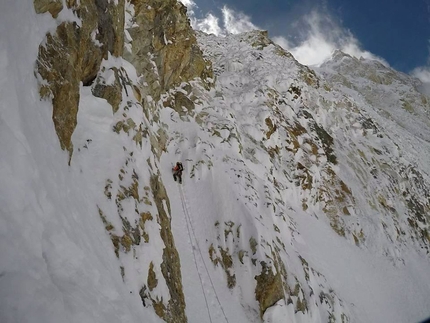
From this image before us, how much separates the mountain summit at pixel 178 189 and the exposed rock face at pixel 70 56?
0.20 ft

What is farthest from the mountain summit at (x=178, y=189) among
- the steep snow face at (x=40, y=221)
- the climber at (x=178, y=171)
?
the climber at (x=178, y=171)

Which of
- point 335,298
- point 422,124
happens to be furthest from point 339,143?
point 422,124

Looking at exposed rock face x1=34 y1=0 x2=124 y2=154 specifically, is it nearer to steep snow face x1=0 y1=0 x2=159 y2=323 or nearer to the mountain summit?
the mountain summit

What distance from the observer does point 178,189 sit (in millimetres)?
15070

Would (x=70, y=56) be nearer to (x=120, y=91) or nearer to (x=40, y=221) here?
(x=120, y=91)

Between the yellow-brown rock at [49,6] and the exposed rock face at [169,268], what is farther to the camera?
the exposed rock face at [169,268]

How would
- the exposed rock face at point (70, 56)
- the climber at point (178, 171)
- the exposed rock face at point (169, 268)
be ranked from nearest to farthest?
the exposed rock face at point (70, 56)
the exposed rock face at point (169, 268)
the climber at point (178, 171)

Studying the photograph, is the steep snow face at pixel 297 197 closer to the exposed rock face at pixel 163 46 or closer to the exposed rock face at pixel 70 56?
the exposed rock face at pixel 163 46

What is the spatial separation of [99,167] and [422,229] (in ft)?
100

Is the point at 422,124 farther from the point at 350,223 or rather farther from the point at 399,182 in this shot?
the point at 350,223

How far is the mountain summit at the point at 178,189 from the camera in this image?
5.11m

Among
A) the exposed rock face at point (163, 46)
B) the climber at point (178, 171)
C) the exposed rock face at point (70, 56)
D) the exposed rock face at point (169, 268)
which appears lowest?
the exposed rock face at point (169, 268)

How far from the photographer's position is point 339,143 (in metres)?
30.0

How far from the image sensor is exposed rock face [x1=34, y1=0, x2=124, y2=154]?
7.28m
